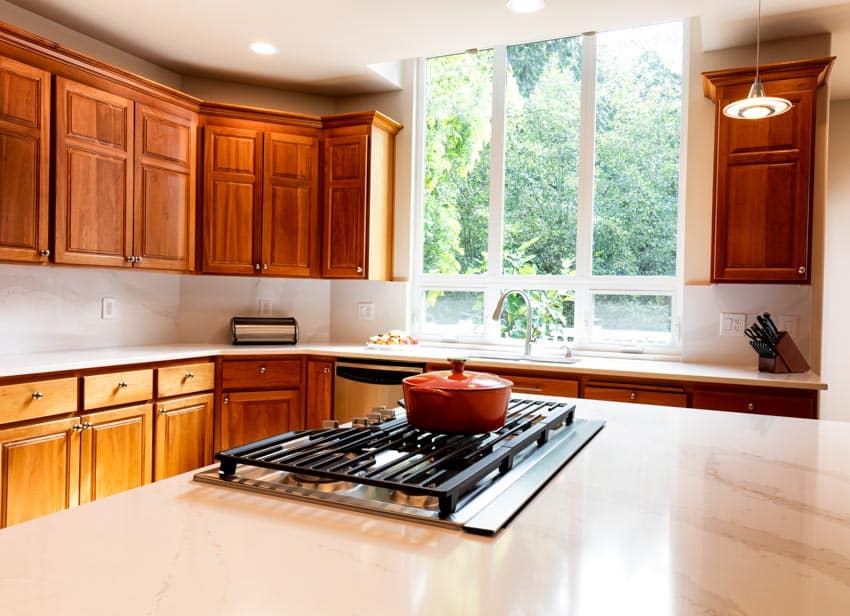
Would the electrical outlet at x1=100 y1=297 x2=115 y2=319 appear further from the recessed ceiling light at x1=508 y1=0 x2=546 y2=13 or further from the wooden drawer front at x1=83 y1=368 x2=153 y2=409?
the recessed ceiling light at x1=508 y1=0 x2=546 y2=13

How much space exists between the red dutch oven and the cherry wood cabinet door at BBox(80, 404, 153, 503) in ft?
7.83

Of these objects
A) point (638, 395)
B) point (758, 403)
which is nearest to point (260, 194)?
point (638, 395)

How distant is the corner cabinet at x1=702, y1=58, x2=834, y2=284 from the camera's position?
2.98m

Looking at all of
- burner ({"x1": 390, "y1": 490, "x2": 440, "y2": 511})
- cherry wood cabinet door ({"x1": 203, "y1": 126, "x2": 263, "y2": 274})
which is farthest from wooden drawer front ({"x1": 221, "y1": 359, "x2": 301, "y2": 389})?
burner ({"x1": 390, "y1": 490, "x2": 440, "y2": 511})

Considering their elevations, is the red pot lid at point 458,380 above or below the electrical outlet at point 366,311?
below

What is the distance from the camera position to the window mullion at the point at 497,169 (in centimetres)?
415

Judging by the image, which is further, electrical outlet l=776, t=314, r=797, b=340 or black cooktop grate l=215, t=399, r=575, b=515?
electrical outlet l=776, t=314, r=797, b=340

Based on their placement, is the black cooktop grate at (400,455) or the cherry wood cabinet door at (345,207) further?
the cherry wood cabinet door at (345,207)

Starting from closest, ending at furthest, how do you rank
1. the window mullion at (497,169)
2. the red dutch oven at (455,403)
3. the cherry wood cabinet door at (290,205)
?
1. the red dutch oven at (455,403)
2. the cherry wood cabinet door at (290,205)
3. the window mullion at (497,169)

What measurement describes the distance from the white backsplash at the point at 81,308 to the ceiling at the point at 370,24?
1.37 meters

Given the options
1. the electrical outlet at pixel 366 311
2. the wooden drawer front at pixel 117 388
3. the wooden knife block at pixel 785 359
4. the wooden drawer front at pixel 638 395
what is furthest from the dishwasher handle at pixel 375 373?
the wooden knife block at pixel 785 359

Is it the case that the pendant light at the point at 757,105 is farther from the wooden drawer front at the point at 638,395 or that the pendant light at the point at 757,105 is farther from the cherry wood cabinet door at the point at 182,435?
the cherry wood cabinet door at the point at 182,435

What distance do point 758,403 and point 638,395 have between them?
1.73 feet

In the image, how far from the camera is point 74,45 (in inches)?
133
